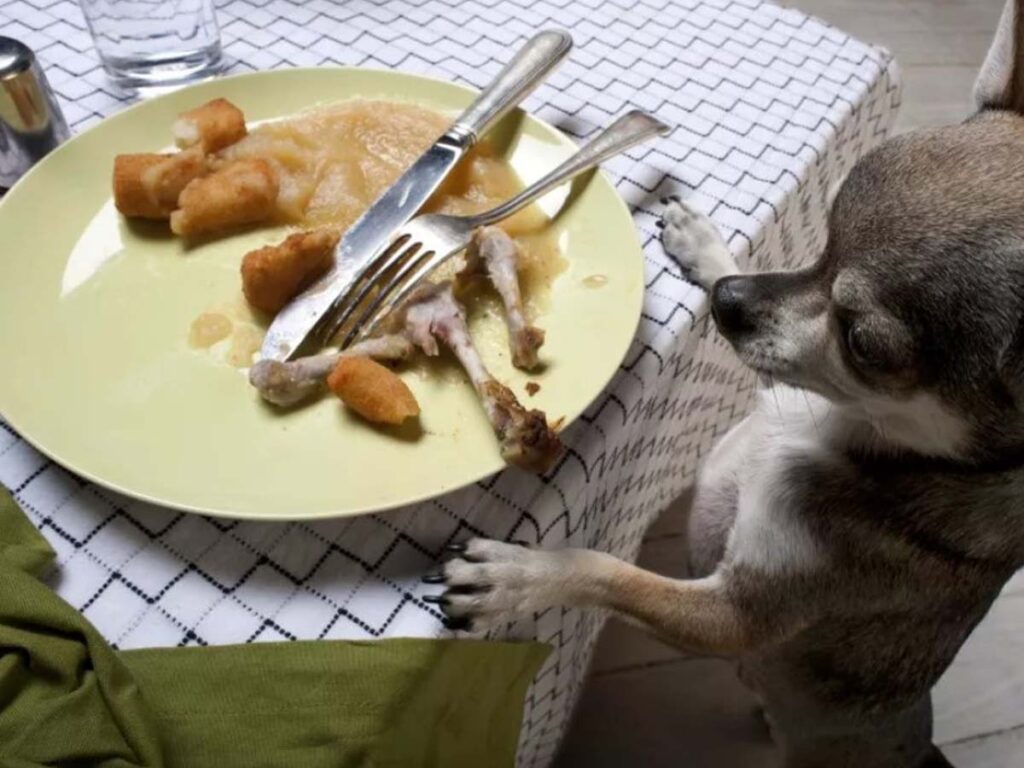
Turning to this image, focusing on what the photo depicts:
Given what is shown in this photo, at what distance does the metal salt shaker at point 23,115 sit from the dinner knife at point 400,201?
1.46 feet

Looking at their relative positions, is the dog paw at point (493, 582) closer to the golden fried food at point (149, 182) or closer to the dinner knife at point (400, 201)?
the dinner knife at point (400, 201)

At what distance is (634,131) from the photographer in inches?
45.6

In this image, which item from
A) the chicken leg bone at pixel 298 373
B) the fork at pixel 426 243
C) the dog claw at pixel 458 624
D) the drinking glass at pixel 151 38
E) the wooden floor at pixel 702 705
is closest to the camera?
the dog claw at pixel 458 624

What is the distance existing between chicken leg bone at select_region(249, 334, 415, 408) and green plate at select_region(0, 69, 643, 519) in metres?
0.02

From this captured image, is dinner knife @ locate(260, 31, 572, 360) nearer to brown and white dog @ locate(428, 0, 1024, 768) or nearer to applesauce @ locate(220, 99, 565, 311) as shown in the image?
applesauce @ locate(220, 99, 565, 311)

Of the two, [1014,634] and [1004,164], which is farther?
[1014,634]

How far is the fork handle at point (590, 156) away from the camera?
42.9 inches

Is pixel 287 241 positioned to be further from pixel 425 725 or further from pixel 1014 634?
pixel 1014 634

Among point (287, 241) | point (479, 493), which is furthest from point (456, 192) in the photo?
point (479, 493)

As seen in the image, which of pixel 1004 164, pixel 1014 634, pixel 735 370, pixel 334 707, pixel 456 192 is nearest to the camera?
pixel 334 707

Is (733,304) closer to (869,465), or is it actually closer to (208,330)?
(869,465)

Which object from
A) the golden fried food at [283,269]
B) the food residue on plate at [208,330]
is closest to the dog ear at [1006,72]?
the golden fried food at [283,269]

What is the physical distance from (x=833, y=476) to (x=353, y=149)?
74 cm

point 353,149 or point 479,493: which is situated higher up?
point 353,149
